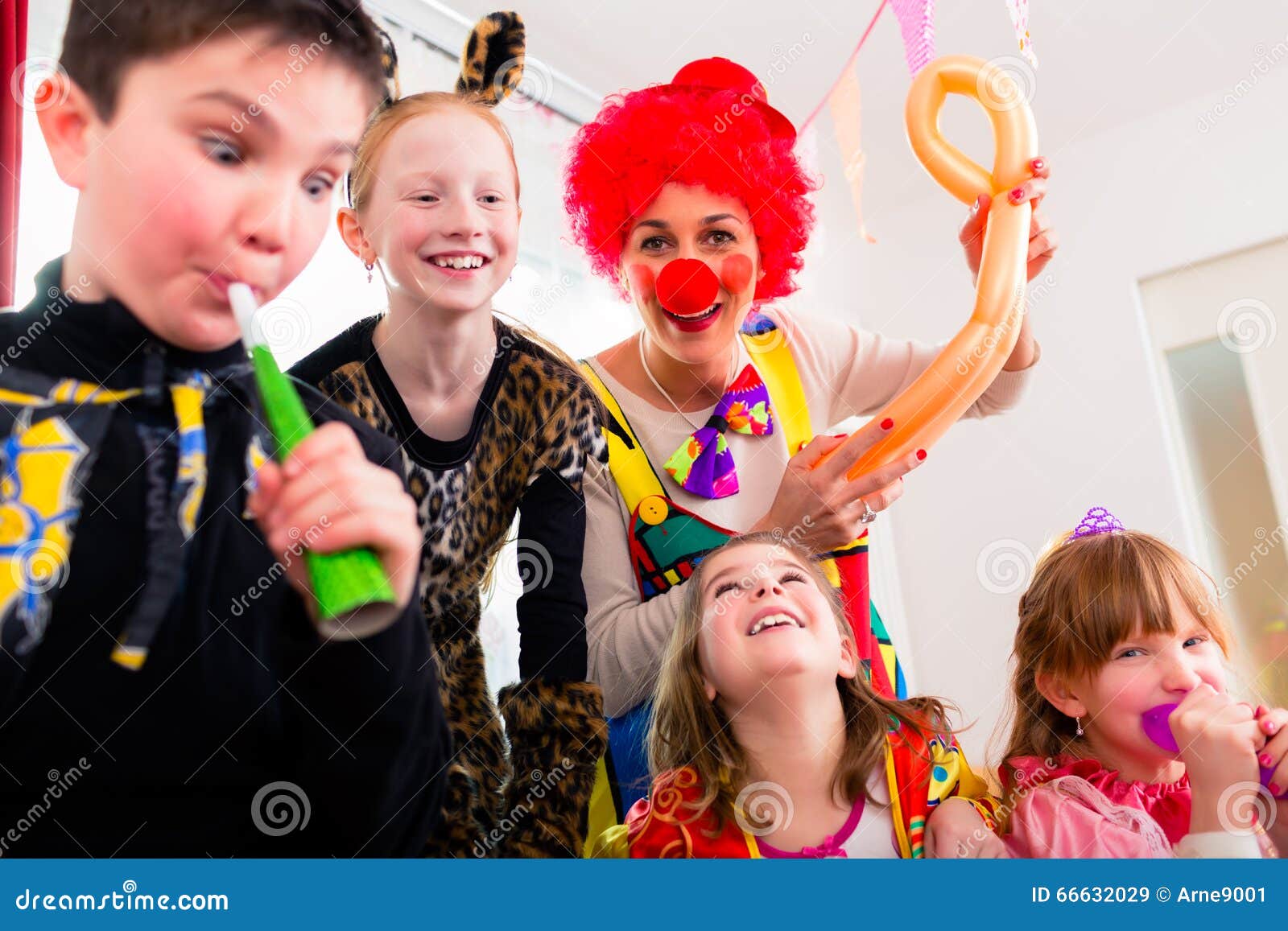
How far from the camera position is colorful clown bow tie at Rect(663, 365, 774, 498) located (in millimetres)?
1073

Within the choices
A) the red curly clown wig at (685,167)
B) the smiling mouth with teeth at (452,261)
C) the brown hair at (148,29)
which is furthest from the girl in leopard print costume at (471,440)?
the red curly clown wig at (685,167)

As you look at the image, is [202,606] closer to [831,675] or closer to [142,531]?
[142,531]

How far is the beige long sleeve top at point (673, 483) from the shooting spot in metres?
1.04

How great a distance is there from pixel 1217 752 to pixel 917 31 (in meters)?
0.81

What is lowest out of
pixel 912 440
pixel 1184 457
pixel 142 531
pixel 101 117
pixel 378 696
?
pixel 378 696

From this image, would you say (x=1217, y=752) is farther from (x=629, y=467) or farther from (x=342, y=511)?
(x=342, y=511)

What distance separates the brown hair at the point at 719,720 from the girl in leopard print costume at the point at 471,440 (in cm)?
15

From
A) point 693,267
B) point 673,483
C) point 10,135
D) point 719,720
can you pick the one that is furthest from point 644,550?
point 10,135

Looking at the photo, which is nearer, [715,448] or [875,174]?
[715,448]

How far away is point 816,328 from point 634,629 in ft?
1.51

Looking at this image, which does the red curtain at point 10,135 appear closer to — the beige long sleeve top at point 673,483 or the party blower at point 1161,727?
the beige long sleeve top at point 673,483

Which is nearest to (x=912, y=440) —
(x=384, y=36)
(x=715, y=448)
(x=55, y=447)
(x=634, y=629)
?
(x=715, y=448)

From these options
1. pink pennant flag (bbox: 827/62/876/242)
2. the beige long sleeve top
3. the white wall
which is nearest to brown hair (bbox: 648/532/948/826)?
the beige long sleeve top

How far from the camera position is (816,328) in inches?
50.9
